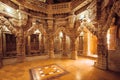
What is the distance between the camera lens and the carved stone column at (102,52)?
4531 mm

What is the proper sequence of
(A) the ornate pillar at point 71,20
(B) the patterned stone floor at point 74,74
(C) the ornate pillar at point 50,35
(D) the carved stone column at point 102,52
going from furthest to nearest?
(C) the ornate pillar at point 50,35 < (A) the ornate pillar at point 71,20 < (D) the carved stone column at point 102,52 < (B) the patterned stone floor at point 74,74

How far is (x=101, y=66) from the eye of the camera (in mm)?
4613

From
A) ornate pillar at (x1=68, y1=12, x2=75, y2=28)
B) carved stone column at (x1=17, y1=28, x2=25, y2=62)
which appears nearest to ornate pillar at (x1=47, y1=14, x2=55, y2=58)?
ornate pillar at (x1=68, y1=12, x2=75, y2=28)

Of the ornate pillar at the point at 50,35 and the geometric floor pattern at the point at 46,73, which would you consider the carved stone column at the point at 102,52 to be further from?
the ornate pillar at the point at 50,35

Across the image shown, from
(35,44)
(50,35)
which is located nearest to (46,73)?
(50,35)

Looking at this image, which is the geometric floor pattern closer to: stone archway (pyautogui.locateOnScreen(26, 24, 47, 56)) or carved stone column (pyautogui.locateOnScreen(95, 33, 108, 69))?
carved stone column (pyautogui.locateOnScreen(95, 33, 108, 69))

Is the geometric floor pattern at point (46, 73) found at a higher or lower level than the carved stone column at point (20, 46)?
lower

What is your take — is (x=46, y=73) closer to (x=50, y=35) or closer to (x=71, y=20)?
(x=50, y=35)

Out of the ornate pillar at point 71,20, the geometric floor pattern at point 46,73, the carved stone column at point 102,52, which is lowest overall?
the geometric floor pattern at point 46,73

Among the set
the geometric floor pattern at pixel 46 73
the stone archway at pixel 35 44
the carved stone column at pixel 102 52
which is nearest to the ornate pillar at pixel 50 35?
the stone archway at pixel 35 44

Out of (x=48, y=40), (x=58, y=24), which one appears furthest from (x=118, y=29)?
(x=48, y=40)

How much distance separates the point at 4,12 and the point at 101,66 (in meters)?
6.50

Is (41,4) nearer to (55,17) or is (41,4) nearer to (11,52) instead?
(55,17)

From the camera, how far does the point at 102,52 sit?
4.68m
